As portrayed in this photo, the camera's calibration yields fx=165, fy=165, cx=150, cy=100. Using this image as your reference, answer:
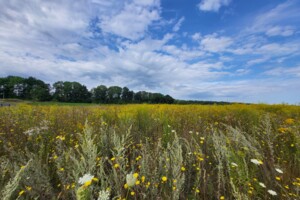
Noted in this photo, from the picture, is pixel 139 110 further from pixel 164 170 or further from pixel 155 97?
pixel 155 97

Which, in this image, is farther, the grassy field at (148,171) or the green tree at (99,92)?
the green tree at (99,92)

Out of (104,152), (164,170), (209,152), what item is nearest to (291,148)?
(209,152)

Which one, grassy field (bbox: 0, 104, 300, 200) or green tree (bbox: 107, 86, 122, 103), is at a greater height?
green tree (bbox: 107, 86, 122, 103)

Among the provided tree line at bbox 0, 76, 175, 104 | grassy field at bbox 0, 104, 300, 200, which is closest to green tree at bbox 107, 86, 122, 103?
tree line at bbox 0, 76, 175, 104

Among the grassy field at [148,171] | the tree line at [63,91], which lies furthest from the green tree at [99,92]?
the grassy field at [148,171]

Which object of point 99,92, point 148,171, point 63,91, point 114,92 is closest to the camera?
point 148,171

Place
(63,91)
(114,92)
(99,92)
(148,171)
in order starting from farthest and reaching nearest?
(63,91) < (99,92) < (114,92) < (148,171)

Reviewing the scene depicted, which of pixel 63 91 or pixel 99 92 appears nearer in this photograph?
pixel 99 92

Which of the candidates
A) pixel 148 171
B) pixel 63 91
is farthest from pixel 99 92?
pixel 148 171

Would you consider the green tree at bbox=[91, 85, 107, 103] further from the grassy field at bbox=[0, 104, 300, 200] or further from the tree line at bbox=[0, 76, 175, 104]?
the grassy field at bbox=[0, 104, 300, 200]

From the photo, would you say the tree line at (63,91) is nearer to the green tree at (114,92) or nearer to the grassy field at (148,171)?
the green tree at (114,92)

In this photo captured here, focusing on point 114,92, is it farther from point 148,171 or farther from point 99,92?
point 148,171

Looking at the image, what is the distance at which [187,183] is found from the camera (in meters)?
2.09

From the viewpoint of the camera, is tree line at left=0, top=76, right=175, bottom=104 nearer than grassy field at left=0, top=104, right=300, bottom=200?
No
